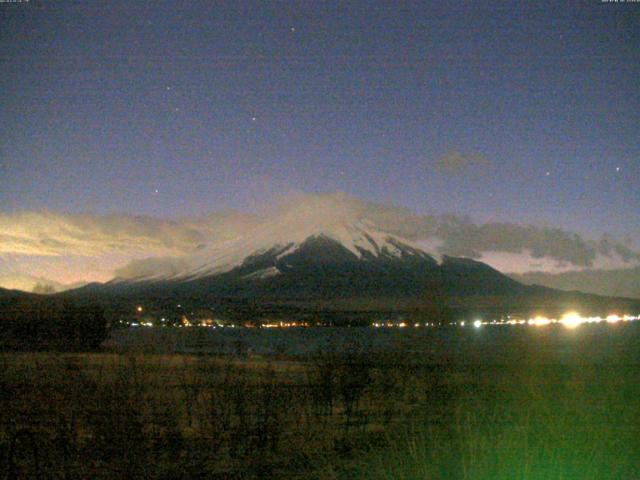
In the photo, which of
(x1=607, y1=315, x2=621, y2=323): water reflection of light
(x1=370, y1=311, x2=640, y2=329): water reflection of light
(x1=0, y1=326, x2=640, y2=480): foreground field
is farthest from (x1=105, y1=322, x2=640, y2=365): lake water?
(x1=607, y1=315, x2=621, y2=323): water reflection of light

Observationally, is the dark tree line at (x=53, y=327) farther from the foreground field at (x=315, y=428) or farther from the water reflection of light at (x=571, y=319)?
the water reflection of light at (x=571, y=319)

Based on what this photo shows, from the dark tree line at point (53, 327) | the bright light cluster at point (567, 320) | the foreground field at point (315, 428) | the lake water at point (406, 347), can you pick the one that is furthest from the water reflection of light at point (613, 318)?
the foreground field at point (315, 428)

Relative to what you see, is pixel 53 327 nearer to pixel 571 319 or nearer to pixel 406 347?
pixel 406 347

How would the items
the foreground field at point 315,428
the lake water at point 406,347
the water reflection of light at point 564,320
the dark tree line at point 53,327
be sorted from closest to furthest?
the foreground field at point 315,428
the lake water at point 406,347
the dark tree line at point 53,327
the water reflection of light at point 564,320

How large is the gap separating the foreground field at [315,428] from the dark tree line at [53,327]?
20.8 m

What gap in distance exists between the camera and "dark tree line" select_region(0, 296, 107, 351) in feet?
112

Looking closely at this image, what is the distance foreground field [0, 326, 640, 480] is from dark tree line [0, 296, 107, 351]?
20.8 metres

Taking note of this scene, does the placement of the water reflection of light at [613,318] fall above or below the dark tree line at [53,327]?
below

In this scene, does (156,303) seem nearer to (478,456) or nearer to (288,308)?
(288,308)

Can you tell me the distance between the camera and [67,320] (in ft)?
125

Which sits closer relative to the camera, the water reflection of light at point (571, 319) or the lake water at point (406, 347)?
the lake water at point (406, 347)

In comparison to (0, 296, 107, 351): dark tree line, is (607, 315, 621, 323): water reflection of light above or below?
below

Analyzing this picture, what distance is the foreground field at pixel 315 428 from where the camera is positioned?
831 centimetres

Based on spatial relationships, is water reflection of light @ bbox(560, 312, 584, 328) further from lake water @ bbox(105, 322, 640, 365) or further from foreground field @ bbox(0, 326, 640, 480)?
foreground field @ bbox(0, 326, 640, 480)
